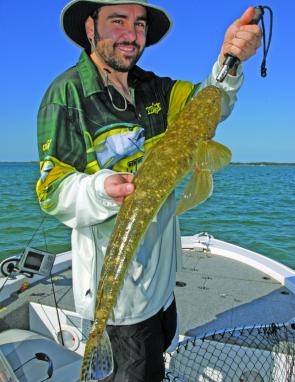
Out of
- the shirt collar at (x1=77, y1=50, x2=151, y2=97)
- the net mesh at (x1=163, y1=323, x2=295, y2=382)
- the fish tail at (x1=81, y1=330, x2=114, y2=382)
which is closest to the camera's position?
the fish tail at (x1=81, y1=330, x2=114, y2=382)

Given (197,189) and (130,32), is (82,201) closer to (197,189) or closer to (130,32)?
(197,189)

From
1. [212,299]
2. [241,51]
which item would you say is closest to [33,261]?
[212,299]

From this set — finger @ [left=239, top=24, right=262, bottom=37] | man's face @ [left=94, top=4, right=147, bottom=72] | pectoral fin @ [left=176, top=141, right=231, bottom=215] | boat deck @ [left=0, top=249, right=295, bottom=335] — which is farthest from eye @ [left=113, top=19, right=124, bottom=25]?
boat deck @ [left=0, top=249, right=295, bottom=335]

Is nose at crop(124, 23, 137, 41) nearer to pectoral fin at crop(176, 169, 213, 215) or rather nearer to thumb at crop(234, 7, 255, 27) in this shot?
thumb at crop(234, 7, 255, 27)

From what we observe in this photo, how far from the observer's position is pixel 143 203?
2.48 metres

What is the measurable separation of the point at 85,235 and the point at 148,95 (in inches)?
54.3

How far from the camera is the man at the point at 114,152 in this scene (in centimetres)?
287

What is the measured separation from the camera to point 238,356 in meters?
4.27

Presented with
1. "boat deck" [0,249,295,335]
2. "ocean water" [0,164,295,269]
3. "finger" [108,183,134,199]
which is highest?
"finger" [108,183,134,199]

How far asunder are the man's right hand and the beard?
1.14m

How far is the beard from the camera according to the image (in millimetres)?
3236

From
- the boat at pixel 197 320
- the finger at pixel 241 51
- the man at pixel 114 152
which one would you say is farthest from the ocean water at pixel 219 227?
the finger at pixel 241 51

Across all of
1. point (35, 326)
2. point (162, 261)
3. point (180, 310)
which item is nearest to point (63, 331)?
point (35, 326)

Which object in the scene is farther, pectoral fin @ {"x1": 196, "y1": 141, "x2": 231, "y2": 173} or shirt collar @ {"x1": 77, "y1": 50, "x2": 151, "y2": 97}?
shirt collar @ {"x1": 77, "y1": 50, "x2": 151, "y2": 97}
